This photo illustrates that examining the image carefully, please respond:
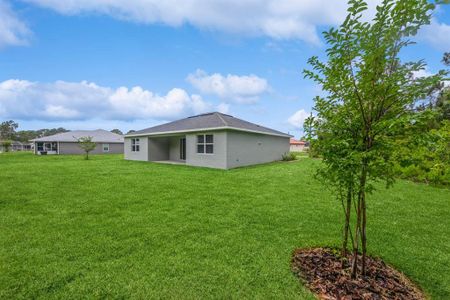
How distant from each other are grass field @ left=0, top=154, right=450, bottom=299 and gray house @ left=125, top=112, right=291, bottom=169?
20.4ft

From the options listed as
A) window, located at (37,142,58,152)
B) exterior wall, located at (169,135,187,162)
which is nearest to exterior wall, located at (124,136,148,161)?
exterior wall, located at (169,135,187,162)

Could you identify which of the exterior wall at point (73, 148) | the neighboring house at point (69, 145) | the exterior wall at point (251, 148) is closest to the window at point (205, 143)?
the exterior wall at point (251, 148)

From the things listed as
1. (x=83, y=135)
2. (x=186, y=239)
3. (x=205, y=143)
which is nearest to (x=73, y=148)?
(x=83, y=135)

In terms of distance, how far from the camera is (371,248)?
3.81 metres

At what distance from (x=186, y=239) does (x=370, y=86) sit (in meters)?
3.51

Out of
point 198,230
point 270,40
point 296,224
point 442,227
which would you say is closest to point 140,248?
point 198,230

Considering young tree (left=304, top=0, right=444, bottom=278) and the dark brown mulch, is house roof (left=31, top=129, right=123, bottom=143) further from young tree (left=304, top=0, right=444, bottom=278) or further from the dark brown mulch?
young tree (left=304, top=0, right=444, bottom=278)

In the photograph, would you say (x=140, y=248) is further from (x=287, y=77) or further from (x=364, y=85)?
(x=287, y=77)

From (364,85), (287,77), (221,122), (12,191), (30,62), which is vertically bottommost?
(12,191)

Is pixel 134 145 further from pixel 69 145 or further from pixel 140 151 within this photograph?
pixel 69 145

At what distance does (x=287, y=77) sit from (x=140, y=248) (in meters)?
10.7

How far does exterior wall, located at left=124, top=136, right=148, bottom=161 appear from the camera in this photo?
61.0ft

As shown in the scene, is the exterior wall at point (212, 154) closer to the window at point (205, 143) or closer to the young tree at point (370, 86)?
the window at point (205, 143)

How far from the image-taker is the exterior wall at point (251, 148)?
44.7 ft
